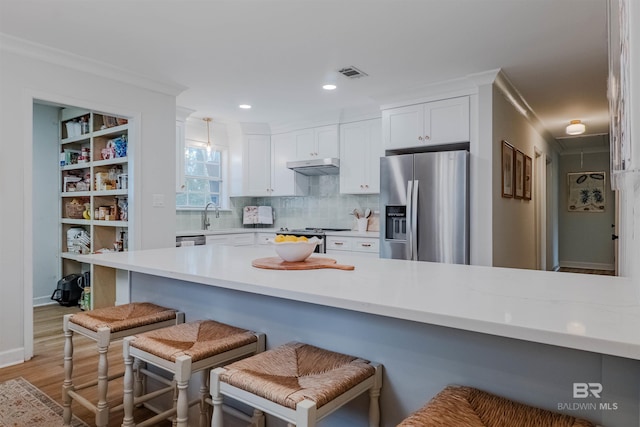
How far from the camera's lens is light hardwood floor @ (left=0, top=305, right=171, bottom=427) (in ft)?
7.22

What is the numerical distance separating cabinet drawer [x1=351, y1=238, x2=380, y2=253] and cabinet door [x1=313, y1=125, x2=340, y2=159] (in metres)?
1.17

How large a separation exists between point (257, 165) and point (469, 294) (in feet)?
15.0

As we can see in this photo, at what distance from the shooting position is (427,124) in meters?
3.82

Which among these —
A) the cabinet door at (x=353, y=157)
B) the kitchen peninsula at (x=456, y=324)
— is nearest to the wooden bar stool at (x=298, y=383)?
the kitchen peninsula at (x=456, y=324)

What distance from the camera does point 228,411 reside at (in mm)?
1662

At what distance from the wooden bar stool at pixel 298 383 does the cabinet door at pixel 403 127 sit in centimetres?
295

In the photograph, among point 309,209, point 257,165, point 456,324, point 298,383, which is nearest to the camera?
point 456,324

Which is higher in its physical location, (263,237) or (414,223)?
(414,223)

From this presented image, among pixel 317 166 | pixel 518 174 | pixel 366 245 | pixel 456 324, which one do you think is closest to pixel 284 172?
pixel 317 166

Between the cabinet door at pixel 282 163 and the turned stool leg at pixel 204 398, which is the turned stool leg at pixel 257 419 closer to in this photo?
the turned stool leg at pixel 204 398

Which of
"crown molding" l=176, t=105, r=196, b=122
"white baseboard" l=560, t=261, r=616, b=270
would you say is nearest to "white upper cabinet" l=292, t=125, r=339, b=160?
"crown molding" l=176, t=105, r=196, b=122

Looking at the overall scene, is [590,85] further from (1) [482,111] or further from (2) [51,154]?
(2) [51,154]

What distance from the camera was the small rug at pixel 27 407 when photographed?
6.70 ft

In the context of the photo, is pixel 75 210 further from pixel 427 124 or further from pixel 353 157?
pixel 427 124
